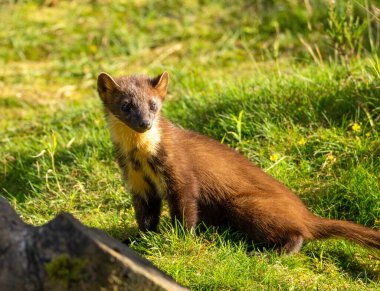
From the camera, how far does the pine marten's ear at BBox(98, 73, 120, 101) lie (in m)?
5.23

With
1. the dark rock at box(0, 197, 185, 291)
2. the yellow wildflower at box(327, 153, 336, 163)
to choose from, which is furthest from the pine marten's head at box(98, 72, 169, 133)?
the dark rock at box(0, 197, 185, 291)

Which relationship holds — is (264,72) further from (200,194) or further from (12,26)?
(12,26)

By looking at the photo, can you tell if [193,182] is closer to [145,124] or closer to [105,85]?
[145,124]

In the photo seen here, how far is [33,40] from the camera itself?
9.55 meters

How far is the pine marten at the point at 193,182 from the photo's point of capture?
504 cm

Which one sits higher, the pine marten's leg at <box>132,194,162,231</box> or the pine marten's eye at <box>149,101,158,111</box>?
the pine marten's eye at <box>149,101,158,111</box>

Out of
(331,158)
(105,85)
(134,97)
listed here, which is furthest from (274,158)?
(105,85)

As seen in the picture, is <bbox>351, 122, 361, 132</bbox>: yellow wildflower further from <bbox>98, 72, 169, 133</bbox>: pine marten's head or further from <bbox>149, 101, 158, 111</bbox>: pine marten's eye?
<bbox>149, 101, 158, 111</bbox>: pine marten's eye

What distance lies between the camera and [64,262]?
3.34 meters

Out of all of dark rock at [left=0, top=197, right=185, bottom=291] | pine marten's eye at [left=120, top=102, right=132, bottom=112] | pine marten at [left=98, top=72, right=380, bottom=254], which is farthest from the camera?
pine marten's eye at [left=120, top=102, right=132, bottom=112]

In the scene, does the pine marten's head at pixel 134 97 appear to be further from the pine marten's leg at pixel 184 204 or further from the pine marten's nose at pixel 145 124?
the pine marten's leg at pixel 184 204

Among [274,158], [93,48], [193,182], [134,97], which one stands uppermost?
[134,97]

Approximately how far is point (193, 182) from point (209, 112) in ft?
5.64

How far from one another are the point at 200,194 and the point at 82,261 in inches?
77.2
